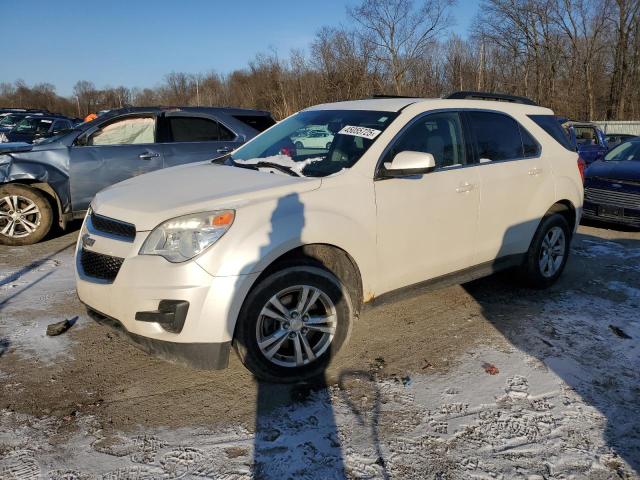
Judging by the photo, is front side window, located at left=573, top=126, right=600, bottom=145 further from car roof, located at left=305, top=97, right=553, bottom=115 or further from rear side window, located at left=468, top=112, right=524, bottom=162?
rear side window, located at left=468, top=112, right=524, bottom=162

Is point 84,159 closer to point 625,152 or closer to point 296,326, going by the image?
point 296,326

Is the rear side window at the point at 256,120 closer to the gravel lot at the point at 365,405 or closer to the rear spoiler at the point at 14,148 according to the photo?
the rear spoiler at the point at 14,148

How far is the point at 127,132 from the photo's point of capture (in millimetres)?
7004

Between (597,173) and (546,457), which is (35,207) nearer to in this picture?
(546,457)

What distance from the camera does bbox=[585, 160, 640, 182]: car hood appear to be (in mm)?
7984

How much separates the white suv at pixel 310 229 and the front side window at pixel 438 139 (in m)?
0.01

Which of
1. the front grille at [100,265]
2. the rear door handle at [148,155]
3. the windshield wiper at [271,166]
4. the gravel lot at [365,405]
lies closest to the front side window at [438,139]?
the windshield wiper at [271,166]

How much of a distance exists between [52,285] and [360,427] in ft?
12.1

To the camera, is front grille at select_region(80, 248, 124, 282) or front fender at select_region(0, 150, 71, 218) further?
front fender at select_region(0, 150, 71, 218)

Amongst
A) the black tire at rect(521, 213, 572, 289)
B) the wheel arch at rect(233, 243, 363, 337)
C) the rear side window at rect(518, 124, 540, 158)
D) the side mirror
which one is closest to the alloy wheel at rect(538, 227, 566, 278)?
the black tire at rect(521, 213, 572, 289)

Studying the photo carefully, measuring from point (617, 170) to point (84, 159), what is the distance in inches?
317

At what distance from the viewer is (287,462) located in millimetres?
2514

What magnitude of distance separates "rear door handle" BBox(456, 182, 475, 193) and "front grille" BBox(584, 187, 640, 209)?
4.92 m

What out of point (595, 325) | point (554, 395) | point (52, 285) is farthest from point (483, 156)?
point (52, 285)
